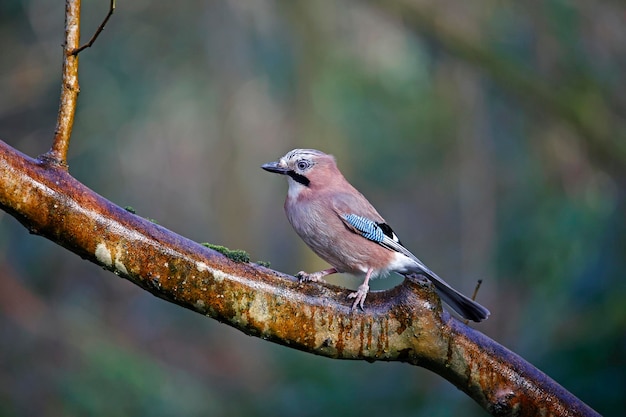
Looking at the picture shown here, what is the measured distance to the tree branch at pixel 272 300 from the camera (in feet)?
9.35

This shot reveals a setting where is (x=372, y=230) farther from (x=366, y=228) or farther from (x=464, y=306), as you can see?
(x=464, y=306)

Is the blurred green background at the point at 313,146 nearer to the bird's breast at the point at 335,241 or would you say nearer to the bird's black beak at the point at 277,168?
the bird's breast at the point at 335,241

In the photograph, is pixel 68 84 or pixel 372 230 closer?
pixel 68 84

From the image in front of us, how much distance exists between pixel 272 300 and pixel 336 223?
1838 mm

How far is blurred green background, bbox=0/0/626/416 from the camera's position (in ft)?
24.0

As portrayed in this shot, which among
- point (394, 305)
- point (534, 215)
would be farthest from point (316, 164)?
point (534, 215)

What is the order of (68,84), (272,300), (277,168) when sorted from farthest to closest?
(277,168), (68,84), (272,300)

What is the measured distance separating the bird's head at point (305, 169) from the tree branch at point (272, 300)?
1810 millimetres

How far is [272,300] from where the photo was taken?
3037mm

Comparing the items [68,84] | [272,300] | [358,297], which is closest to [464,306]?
[358,297]

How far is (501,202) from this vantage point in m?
10.8

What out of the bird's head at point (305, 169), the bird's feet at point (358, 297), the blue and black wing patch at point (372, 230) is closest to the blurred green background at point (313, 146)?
the blue and black wing patch at point (372, 230)

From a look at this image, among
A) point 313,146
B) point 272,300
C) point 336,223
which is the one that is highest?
point 313,146

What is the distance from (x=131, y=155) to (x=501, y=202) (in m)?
5.39
